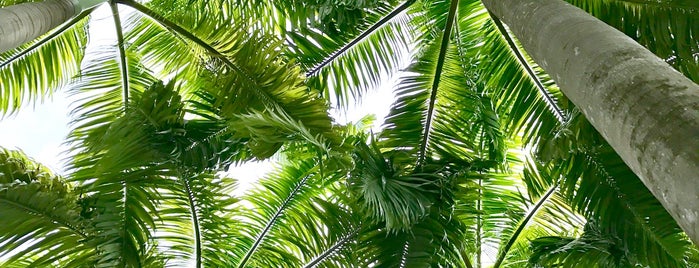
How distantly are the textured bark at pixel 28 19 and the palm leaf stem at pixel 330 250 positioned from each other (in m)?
A: 2.33

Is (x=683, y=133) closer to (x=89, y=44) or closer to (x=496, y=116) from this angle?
(x=496, y=116)

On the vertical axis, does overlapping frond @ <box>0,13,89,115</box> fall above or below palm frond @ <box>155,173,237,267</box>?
above

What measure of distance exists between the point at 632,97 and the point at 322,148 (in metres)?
2.00

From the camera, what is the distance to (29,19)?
3.38 m

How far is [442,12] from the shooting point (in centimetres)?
493

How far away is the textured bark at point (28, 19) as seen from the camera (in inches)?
123

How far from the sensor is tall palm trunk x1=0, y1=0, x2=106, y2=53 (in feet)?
10.3

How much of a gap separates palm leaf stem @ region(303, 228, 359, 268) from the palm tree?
13 mm

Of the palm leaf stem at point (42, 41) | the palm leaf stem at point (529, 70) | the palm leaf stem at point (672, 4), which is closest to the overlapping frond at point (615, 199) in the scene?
the palm leaf stem at point (529, 70)

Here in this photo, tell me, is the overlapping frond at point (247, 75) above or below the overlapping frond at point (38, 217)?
above

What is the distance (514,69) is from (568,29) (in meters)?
2.58

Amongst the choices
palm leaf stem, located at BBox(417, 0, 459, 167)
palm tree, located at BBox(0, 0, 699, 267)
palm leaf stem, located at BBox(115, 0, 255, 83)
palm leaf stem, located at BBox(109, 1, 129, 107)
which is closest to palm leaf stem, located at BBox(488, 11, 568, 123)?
palm tree, located at BBox(0, 0, 699, 267)

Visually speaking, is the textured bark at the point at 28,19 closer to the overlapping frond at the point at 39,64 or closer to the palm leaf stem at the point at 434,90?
the overlapping frond at the point at 39,64

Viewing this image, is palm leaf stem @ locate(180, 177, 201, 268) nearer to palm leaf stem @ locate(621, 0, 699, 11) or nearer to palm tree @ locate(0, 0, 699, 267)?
palm tree @ locate(0, 0, 699, 267)
